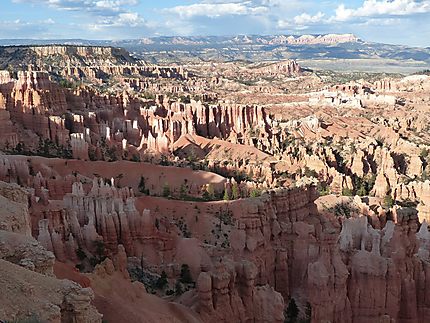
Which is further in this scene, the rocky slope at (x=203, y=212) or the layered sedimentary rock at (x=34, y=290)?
the rocky slope at (x=203, y=212)

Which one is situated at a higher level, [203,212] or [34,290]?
[34,290]

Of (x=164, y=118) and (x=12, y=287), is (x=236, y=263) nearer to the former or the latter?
(x=12, y=287)

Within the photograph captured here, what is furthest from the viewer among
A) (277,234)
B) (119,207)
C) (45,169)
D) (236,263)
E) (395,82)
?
(395,82)

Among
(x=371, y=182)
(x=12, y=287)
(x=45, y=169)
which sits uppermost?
(x=12, y=287)

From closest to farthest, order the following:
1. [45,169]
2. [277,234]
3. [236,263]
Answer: [236,263]
[277,234]
[45,169]

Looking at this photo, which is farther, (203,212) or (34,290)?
(203,212)

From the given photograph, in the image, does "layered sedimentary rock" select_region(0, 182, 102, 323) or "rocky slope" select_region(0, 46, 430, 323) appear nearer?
"layered sedimentary rock" select_region(0, 182, 102, 323)

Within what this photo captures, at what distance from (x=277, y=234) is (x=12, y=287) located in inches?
614

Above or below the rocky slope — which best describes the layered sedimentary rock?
above

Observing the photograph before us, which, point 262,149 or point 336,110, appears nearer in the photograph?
point 262,149

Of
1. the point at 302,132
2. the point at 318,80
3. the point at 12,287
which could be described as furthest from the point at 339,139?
the point at 318,80

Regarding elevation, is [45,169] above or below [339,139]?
above

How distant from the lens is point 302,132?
77750 mm

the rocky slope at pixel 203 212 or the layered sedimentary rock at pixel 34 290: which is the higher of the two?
the layered sedimentary rock at pixel 34 290
